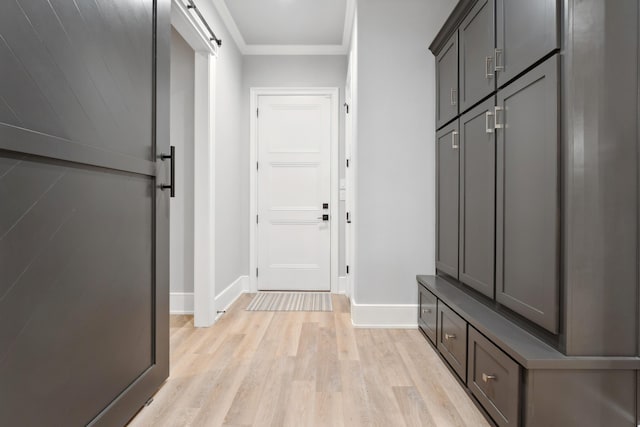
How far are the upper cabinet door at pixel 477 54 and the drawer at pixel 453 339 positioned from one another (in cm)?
121

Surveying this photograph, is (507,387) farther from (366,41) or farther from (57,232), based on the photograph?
(366,41)

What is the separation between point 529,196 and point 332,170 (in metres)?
2.81

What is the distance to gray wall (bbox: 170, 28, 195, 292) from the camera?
3299 millimetres

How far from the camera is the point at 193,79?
3.30m

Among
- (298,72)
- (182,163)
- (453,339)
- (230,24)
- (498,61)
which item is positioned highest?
(230,24)

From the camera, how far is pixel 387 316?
2.93 metres

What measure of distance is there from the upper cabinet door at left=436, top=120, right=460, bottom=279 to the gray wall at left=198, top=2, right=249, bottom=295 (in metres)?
1.83

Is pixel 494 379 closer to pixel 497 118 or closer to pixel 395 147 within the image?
pixel 497 118

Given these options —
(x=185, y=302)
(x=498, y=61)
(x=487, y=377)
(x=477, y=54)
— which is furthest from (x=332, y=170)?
(x=487, y=377)

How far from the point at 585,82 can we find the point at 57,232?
1816 mm

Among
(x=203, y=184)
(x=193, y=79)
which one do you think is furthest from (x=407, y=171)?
(x=193, y=79)

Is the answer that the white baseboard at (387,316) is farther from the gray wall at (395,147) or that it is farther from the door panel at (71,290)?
the door panel at (71,290)

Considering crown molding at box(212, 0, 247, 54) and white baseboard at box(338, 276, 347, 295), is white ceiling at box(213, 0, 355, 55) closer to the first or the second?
crown molding at box(212, 0, 247, 54)

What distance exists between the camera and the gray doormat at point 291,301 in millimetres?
3545
